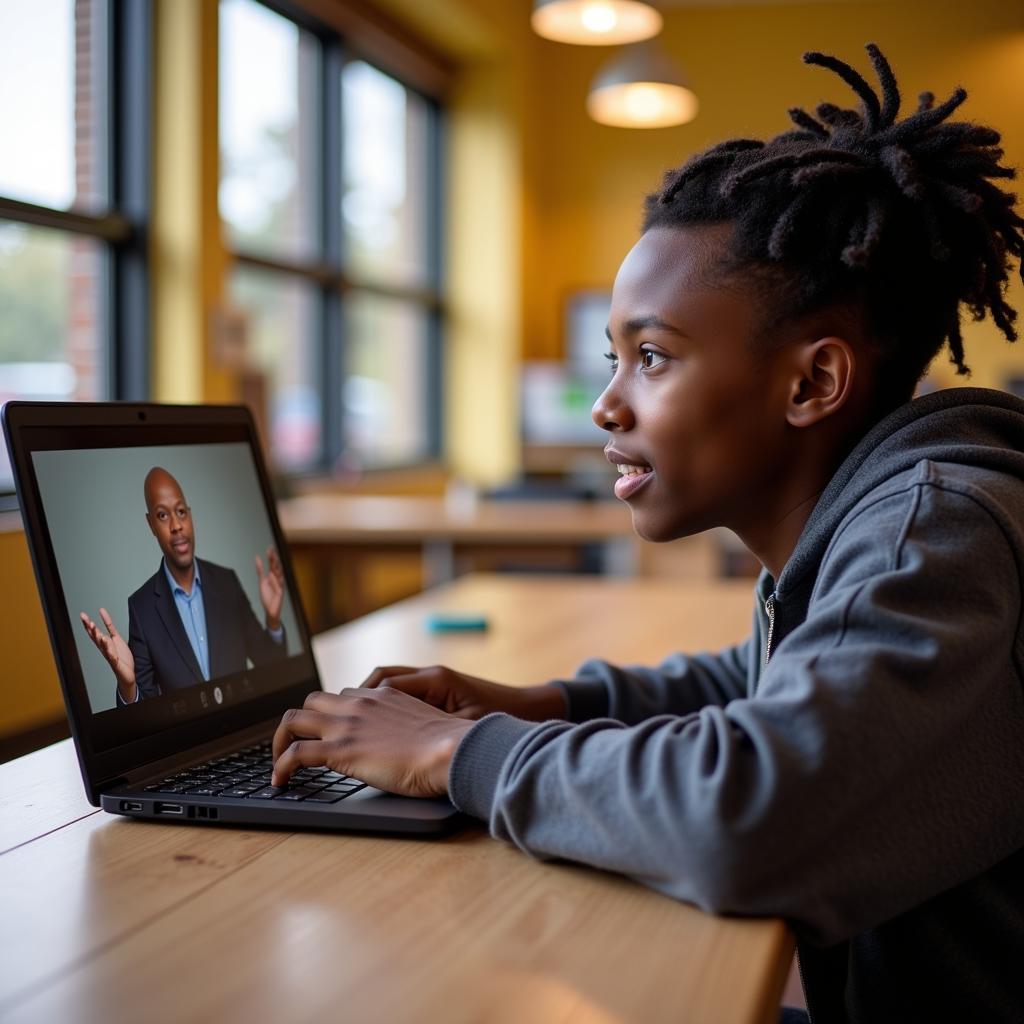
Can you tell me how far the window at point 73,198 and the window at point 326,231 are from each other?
0.37m

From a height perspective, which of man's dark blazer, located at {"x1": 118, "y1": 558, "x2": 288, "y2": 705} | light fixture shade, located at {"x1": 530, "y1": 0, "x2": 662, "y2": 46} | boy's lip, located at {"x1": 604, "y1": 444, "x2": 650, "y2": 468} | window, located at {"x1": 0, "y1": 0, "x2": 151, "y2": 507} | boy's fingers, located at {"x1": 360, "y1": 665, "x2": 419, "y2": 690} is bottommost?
boy's fingers, located at {"x1": 360, "y1": 665, "x2": 419, "y2": 690}

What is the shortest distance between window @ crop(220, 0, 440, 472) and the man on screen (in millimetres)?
3386

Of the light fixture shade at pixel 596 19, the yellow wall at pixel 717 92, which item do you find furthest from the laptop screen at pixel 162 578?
the yellow wall at pixel 717 92

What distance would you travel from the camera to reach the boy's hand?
3.56 ft

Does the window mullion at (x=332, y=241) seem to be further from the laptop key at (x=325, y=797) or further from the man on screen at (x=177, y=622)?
the laptop key at (x=325, y=797)

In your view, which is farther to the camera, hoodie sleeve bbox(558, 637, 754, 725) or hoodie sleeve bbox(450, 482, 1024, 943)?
hoodie sleeve bbox(558, 637, 754, 725)

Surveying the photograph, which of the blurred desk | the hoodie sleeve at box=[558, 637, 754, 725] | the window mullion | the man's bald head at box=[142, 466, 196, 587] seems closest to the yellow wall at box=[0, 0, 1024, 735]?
the window mullion

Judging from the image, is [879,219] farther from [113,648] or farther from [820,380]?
[113,648]

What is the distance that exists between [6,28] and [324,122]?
2.24 meters

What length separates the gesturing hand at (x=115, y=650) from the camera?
897 mm

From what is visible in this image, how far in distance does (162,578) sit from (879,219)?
58 cm

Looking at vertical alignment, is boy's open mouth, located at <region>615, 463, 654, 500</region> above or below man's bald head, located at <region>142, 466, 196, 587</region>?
above

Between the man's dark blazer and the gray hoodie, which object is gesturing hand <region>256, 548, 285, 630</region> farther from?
the gray hoodie

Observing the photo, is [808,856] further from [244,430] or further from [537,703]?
[244,430]
